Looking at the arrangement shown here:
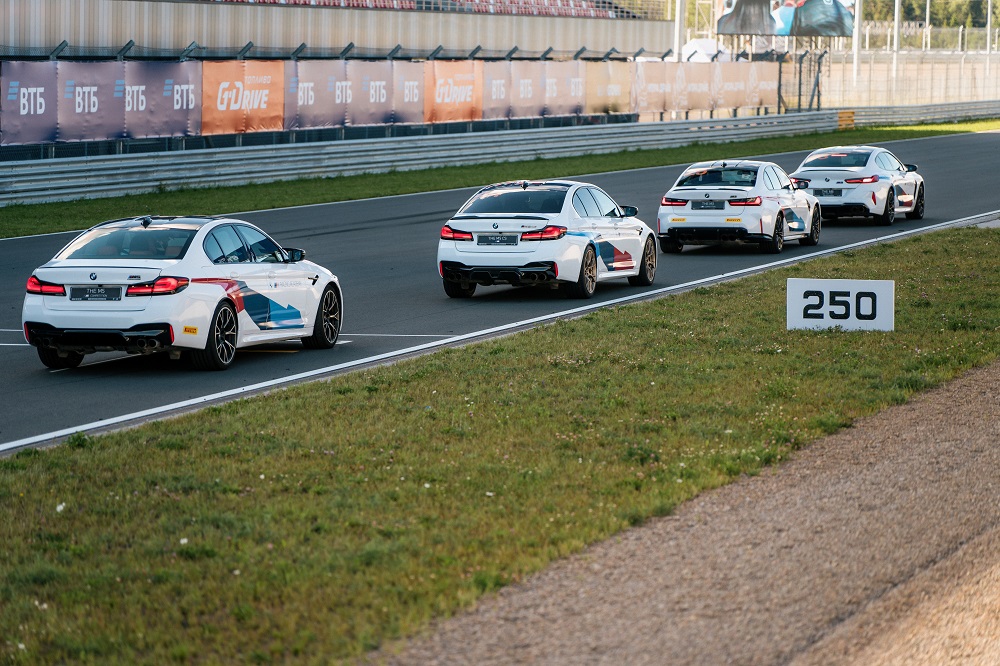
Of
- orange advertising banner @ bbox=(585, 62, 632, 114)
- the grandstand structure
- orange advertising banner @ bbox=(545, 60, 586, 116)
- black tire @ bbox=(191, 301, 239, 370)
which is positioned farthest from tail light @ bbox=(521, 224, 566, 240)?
orange advertising banner @ bbox=(585, 62, 632, 114)

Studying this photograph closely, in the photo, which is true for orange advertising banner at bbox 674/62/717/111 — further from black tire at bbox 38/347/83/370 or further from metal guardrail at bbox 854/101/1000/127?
black tire at bbox 38/347/83/370

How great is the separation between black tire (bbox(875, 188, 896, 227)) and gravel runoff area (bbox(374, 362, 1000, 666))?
19.7m

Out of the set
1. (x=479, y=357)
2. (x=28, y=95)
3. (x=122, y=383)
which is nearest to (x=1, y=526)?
(x=122, y=383)

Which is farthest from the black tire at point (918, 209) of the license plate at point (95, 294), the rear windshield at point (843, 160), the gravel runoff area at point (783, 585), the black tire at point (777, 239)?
the gravel runoff area at point (783, 585)

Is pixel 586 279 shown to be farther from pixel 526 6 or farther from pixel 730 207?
pixel 526 6

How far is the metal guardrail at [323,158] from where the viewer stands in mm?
29156

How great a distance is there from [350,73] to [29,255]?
17842 millimetres

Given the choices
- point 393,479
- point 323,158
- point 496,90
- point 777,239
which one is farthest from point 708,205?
point 496,90

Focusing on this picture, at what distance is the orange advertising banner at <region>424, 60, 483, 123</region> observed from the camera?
4078cm

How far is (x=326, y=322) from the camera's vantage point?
14.3 metres

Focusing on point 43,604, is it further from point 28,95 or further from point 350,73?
point 350,73

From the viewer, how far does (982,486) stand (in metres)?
8.11

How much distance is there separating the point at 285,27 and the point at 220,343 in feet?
88.9

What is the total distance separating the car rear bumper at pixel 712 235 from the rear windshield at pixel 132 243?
11071 mm
